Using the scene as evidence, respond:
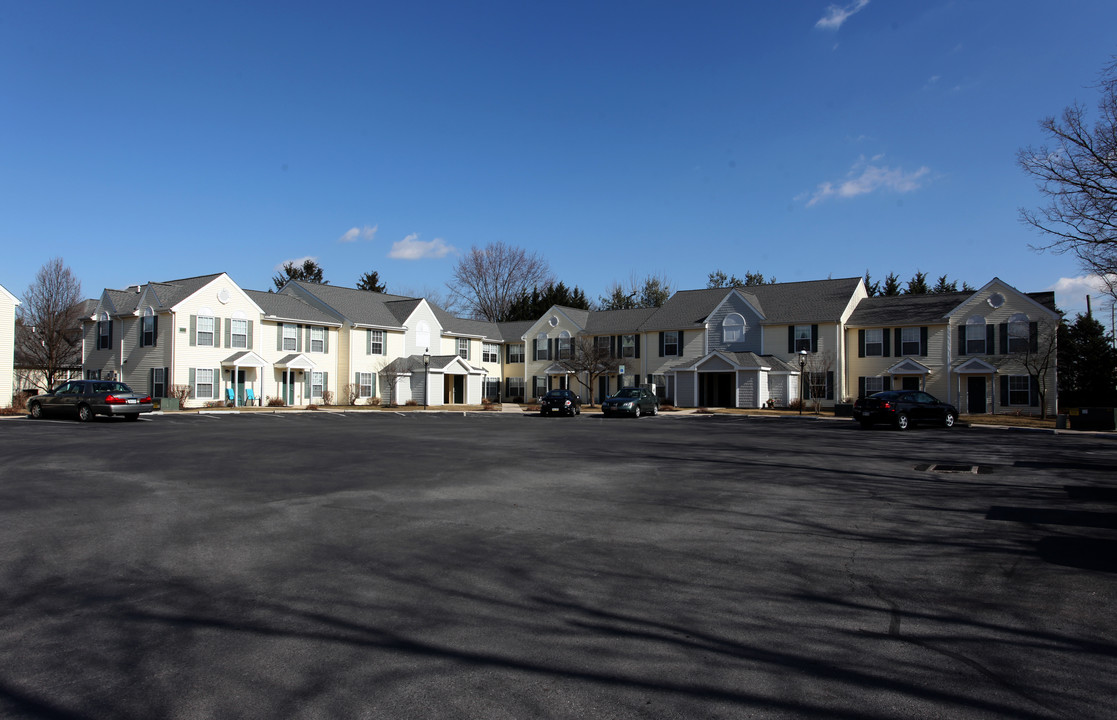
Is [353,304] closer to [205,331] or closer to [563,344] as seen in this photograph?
[205,331]

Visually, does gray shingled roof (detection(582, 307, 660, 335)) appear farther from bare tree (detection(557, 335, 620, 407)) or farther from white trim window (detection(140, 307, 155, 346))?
white trim window (detection(140, 307, 155, 346))

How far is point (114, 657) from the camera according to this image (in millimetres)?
4508

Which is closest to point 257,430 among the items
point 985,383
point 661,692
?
point 661,692

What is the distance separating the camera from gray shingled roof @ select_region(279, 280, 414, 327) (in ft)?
159

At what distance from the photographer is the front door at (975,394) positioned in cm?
4031

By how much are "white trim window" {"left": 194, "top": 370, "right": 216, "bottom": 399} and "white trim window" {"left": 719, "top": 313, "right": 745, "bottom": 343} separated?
3211 centimetres

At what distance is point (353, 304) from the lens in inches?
1982

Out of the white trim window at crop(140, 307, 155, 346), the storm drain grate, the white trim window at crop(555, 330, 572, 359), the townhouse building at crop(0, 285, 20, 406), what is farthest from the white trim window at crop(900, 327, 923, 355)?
the townhouse building at crop(0, 285, 20, 406)

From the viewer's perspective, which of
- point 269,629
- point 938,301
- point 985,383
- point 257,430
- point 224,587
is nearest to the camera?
point 269,629

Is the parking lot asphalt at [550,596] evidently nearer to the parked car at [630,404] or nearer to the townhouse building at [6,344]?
the parked car at [630,404]

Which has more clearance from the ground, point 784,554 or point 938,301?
point 938,301

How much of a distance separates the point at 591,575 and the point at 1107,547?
18.6 feet

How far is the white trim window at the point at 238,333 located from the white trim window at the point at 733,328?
30486mm

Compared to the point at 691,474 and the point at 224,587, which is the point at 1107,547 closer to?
the point at 691,474
